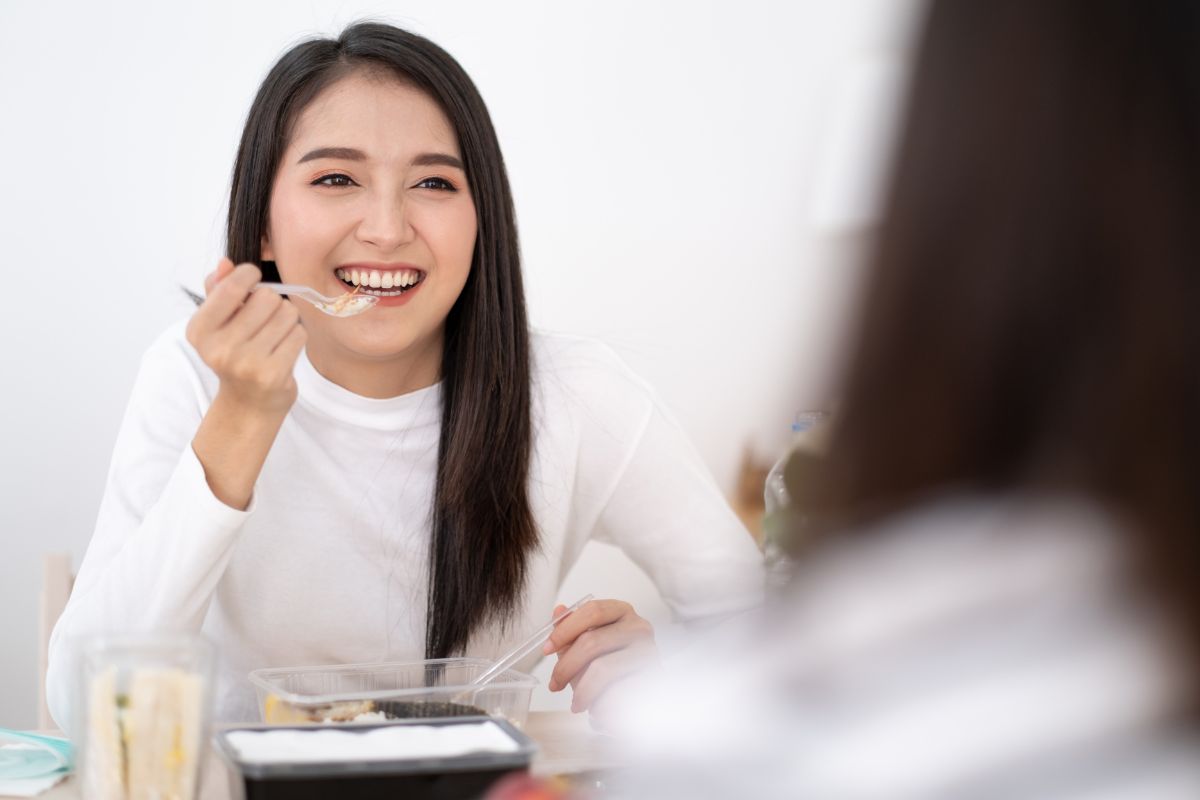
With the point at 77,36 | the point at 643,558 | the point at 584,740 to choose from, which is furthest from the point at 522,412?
the point at 77,36

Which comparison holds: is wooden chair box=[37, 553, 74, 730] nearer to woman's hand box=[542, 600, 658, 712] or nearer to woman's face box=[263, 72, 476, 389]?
woman's face box=[263, 72, 476, 389]

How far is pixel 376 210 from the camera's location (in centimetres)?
144

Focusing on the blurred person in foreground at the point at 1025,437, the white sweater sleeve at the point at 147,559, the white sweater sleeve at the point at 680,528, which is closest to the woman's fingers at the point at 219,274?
the white sweater sleeve at the point at 147,559

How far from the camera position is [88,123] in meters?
2.42

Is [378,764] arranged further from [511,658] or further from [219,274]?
[219,274]

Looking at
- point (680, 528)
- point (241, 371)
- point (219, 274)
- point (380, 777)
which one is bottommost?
point (380, 777)

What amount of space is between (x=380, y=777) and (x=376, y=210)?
0.85 meters

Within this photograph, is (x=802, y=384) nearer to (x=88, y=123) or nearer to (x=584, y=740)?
(x=584, y=740)

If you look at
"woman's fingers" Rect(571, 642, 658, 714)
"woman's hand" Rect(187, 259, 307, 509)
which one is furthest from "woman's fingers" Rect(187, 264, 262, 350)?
"woman's fingers" Rect(571, 642, 658, 714)

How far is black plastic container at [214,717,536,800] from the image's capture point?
71 centimetres

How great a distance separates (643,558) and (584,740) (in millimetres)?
526

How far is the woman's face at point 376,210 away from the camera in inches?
56.9

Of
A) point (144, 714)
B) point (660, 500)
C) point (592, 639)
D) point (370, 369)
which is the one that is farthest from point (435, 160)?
point (144, 714)

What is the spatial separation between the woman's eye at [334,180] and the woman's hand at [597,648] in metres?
0.60
